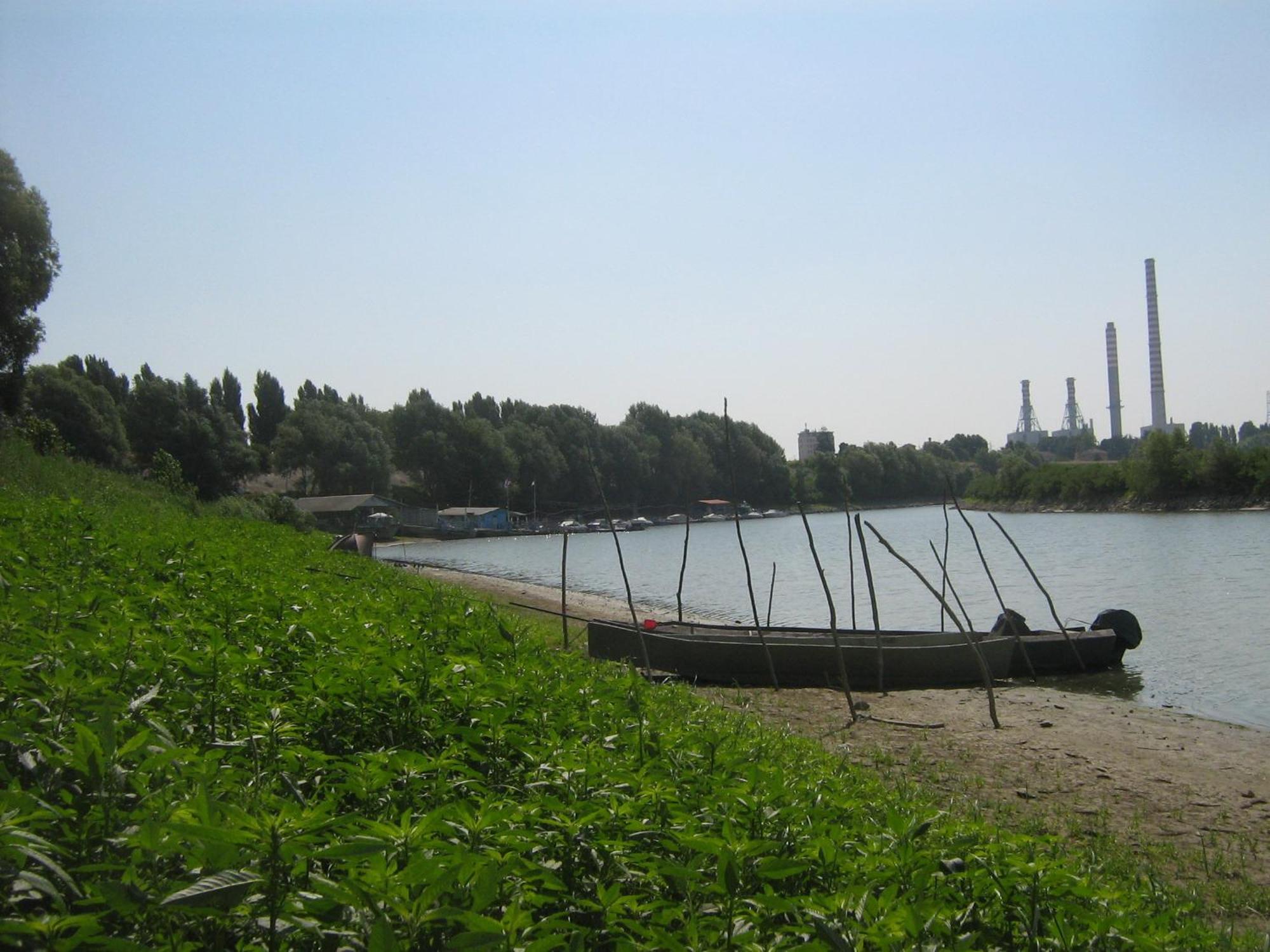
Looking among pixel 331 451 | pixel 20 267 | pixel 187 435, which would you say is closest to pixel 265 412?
pixel 331 451

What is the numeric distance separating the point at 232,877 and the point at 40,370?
7071 cm

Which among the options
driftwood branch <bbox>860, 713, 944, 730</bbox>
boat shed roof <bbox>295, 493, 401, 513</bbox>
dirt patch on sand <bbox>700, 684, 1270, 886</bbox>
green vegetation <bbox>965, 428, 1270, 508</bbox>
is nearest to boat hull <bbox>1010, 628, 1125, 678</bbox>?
dirt patch on sand <bbox>700, 684, 1270, 886</bbox>

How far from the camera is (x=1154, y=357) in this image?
157m

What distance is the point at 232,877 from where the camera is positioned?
219cm

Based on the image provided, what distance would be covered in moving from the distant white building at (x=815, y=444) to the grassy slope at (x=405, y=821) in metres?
91.6

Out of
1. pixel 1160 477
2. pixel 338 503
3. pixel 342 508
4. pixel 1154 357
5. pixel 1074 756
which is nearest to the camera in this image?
pixel 1074 756

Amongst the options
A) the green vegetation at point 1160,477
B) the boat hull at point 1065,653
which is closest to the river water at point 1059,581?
the boat hull at point 1065,653

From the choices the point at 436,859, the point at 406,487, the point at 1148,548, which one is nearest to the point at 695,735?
the point at 436,859

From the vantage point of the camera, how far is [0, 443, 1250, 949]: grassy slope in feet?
7.35

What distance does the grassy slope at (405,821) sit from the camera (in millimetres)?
2240

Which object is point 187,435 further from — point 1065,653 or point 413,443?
point 1065,653

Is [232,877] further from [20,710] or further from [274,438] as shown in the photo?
[274,438]

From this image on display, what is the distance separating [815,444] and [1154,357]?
57078mm

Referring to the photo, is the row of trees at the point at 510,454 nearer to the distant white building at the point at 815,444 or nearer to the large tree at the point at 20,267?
the distant white building at the point at 815,444
